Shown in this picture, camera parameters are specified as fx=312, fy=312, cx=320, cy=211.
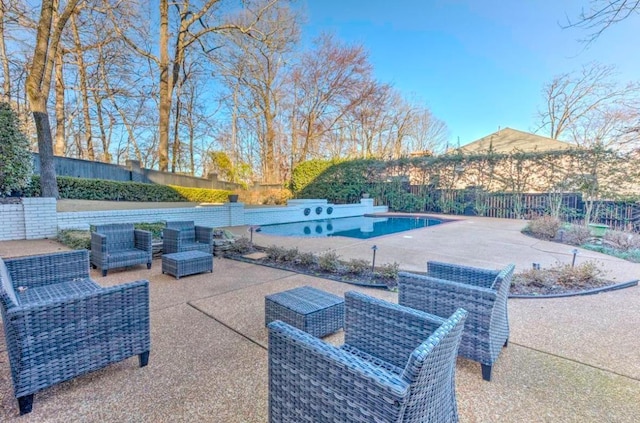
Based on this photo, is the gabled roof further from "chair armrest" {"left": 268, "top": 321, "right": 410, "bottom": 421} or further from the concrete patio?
"chair armrest" {"left": 268, "top": 321, "right": 410, "bottom": 421}

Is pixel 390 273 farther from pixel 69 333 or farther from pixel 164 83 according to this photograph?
pixel 164 83

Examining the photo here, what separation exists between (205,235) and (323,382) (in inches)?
175

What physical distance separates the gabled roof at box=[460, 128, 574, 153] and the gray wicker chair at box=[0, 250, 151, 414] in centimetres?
1399

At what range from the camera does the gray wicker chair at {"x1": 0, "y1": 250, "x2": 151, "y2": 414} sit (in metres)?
1.64

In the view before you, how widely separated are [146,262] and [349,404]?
430 centimetres

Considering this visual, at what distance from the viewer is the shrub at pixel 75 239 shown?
198 inches

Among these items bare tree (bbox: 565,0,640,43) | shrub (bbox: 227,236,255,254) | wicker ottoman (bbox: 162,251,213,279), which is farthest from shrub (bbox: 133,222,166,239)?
bare tree (bbox: 565,0,640,43)

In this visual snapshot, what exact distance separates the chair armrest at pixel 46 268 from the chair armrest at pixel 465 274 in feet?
10.8

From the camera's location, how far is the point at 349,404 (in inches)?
43.4

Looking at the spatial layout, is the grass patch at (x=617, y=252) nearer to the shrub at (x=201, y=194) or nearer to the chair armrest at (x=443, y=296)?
the chair armrest at (x=443, y=296)

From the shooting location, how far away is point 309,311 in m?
2.45

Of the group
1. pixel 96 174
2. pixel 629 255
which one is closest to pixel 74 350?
pixel 629 255

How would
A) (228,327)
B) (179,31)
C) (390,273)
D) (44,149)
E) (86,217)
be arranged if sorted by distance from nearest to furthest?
(228,327) → (390,273) → (86,217) → (44,149) → (179,31)

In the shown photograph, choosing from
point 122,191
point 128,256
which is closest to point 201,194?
point 122,191
